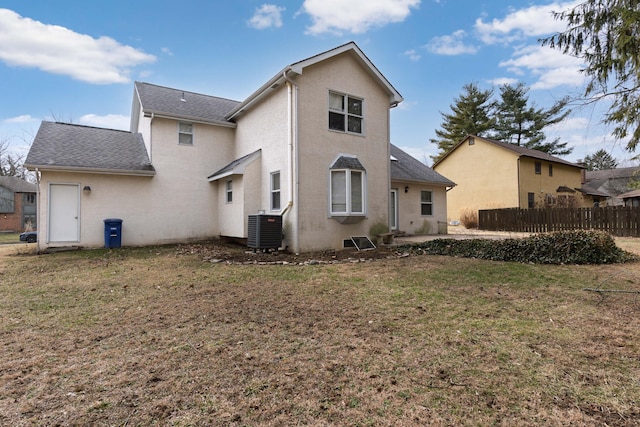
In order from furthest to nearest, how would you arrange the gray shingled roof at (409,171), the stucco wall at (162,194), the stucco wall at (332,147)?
the gray shingled roof at (409,171), the stucco wall at (162,194), the stucco wall at (332,147)

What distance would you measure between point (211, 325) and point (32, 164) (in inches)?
415

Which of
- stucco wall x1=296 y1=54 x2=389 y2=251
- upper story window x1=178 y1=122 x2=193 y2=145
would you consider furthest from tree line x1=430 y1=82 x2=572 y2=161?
upper story window x1=178 y1=122 x2=193 y2=145

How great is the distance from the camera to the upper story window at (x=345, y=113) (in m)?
10.5

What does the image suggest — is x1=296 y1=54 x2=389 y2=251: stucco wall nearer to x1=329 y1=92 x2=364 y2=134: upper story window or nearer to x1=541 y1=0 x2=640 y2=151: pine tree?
x1=329 y1=92 x2=364 y2=134: upper story window

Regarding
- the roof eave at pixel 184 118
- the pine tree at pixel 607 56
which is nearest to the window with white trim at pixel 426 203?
the pine tree at pixel 607 56

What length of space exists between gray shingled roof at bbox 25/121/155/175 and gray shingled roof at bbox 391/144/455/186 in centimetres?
1020

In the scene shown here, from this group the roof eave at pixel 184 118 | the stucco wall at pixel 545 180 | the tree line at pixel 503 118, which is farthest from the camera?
the tree line at pixel 503 118

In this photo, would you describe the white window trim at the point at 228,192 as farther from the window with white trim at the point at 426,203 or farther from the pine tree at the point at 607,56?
the pine tree at the point at 607,56

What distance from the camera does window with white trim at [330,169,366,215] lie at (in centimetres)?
1003

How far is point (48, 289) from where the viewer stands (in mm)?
5703

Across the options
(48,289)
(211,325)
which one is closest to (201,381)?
(211,325)

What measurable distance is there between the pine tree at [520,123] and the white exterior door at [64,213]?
37.4 meters

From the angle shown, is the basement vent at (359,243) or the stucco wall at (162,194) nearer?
the basement vent at (359,243)

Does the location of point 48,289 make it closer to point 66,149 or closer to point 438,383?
point 438,383
